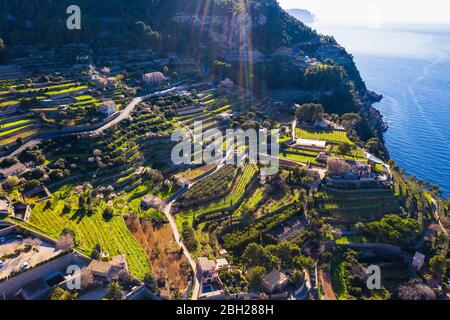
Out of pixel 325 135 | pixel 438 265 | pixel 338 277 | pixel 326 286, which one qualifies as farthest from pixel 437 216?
pixel 326 286

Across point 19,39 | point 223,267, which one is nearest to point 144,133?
point 223,267

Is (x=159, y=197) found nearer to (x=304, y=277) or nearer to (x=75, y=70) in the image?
(x=304, y=277)

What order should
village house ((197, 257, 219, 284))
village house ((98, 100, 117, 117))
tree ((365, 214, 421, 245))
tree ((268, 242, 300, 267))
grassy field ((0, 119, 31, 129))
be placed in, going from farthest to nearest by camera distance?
village house ((98, 100, 117, 117)) < grassy field ((0, 119, 31, 129)) < tree ((365, 214, 421, 245)) < tree ((268, 242, 300, 267)) < village house ((197, 257, 219, 284))

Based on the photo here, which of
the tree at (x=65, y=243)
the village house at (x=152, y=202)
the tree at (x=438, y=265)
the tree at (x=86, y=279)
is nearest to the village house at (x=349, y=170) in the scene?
the tree at (x=438, y=265)

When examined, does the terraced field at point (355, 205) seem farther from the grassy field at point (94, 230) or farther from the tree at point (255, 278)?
the grassy field at point (94, 230)

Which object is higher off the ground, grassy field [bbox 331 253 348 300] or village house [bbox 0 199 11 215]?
village house [bbox 0 199 11 215]

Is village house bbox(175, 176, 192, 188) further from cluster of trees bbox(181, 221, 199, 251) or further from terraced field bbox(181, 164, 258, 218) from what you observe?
cluster of trees bbox(181, 221, 199, 251)

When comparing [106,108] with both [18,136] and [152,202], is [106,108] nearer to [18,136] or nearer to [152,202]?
[18,136]

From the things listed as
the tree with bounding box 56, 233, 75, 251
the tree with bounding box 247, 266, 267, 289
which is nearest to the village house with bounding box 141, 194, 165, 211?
the tree with bounding box 56, 233, 75, 251
